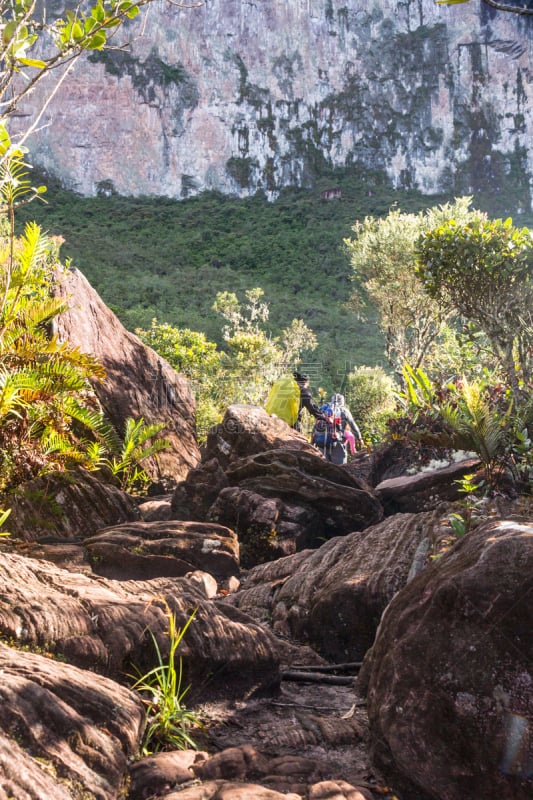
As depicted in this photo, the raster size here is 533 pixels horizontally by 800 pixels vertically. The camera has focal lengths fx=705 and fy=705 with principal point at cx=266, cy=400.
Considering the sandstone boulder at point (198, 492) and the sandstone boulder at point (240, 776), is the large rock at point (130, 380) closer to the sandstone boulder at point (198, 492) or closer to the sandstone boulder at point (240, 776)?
the sandstone boulder at point (198, 492)

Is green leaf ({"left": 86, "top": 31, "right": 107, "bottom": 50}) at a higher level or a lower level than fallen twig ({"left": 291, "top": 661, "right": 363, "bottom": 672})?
higher

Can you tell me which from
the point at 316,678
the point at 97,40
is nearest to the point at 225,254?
the point at 316,678

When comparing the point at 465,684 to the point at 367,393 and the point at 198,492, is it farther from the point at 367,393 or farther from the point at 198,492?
the point at 367,393

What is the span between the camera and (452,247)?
9.73 metres

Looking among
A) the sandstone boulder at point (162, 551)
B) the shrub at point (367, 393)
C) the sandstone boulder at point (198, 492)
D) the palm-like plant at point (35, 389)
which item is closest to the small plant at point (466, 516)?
the sandstone boulder at point (162, 551)

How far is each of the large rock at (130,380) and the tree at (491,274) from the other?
14.3ft

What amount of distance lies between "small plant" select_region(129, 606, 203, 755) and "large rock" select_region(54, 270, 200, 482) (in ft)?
23.1

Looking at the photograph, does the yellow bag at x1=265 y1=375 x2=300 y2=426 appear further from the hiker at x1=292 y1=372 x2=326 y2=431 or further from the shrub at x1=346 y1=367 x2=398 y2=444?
the shrub at x1=346 y1=367 x2=398 y2=444

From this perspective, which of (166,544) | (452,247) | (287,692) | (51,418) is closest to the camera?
(287,692)

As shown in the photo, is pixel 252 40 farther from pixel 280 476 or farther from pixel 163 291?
pixel 280 476

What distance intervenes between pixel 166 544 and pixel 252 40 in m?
80.1

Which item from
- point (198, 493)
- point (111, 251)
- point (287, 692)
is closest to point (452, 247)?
point (198, 493)

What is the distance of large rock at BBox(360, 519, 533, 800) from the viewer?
2256mm

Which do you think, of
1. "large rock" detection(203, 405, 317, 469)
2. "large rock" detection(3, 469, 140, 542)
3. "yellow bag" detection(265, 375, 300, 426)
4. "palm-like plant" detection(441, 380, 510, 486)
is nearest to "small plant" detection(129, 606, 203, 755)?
"large rock" detection(3, 469, 140, 542)
